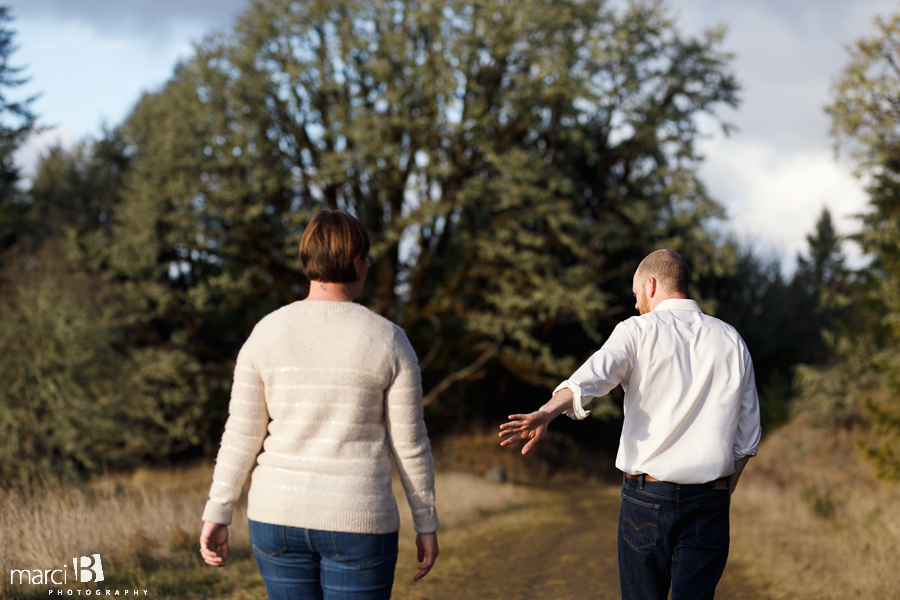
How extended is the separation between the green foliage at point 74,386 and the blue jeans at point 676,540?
9125mm

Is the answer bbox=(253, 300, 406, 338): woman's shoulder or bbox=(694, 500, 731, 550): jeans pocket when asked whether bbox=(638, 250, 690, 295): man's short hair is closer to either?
bbox=(694, 500, 731, 550): jeans pocket

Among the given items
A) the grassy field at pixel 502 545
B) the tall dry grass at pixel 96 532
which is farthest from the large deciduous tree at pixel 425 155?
the tall dry grass at pixel 96 532

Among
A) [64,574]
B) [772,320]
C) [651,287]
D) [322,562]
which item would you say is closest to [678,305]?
[651,287]

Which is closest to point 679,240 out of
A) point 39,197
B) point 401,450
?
point 401,450

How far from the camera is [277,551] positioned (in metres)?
2.27

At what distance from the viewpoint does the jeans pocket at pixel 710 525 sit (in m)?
2.84

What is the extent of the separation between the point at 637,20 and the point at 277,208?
9.04m

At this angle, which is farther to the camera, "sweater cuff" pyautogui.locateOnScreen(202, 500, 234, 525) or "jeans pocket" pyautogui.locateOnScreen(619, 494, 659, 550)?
"jeans pocket" pyautogui.locateOnScreen(619, 494, 659, 550)

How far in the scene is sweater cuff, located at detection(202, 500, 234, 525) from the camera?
2412 mm

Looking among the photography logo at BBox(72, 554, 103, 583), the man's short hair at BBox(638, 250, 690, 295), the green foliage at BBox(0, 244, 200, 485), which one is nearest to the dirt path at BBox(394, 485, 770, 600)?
the photography logo at BBox(72, 554, 103, 583)

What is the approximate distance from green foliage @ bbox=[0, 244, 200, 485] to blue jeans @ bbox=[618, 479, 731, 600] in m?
9.13

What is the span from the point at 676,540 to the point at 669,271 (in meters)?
1.14

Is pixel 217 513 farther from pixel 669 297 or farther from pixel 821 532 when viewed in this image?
pixel 821 532

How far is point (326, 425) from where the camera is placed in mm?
2283
